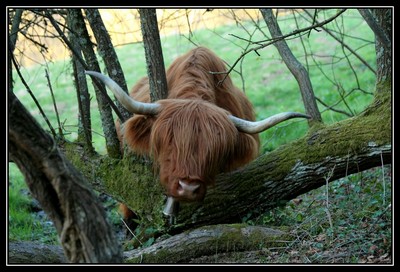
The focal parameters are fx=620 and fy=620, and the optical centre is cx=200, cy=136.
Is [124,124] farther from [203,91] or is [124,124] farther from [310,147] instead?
[310,147]

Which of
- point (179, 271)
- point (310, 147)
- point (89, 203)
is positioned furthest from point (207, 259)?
point (89, 203)

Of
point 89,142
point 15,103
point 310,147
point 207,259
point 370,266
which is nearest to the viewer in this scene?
point 15,103

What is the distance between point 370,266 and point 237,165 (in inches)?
79.1

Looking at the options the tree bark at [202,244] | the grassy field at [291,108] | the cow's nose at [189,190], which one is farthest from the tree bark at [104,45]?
the tree bark at [202,244]

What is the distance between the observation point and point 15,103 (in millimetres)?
3092

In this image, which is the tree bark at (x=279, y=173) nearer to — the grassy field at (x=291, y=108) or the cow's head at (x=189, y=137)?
the grassy field at (x=291, y=108)

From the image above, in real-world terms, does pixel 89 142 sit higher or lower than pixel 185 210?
higher

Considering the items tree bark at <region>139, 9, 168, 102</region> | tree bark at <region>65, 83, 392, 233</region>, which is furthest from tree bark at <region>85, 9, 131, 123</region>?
tree bark at <region>65, 83, 392, 233</region>

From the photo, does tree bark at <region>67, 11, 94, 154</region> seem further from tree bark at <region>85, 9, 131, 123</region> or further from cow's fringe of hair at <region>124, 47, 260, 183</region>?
cow's fringe of hair at <region>124, 47, 260, 183</region>

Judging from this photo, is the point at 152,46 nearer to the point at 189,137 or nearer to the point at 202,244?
the point at 189,137

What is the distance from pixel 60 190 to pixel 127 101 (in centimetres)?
219

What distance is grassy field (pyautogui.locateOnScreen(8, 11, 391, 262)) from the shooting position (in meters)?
5.26

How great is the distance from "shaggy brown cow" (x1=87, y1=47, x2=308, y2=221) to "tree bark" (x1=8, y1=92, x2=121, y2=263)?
1.81 m

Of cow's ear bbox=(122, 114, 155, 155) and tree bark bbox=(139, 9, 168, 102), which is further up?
tree bark bbox=(139, 9, 168, 102)
